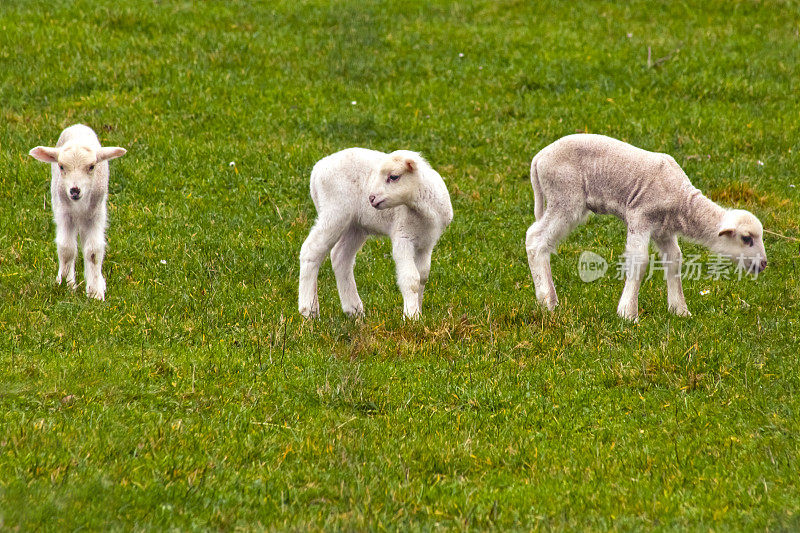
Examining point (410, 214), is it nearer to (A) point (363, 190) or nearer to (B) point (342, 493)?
(A) point (363, 190)

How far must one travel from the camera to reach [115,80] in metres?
15.9

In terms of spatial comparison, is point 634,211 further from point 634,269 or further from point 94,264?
point 94,264

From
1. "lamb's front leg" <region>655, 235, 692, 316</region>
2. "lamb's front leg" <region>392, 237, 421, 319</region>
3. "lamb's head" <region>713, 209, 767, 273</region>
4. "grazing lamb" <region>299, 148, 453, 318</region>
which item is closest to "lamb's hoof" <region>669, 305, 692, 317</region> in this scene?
"lamb's front leg" <region>655, 235, 692, 316</region>

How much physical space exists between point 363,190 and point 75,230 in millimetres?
2968

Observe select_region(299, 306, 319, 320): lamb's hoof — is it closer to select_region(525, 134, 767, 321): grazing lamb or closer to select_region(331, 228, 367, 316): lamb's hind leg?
select_region(331, 228, 367, 316): lamb's hind leg

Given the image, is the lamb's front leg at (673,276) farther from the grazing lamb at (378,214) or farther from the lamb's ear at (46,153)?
the lamb's ear at (46,153)

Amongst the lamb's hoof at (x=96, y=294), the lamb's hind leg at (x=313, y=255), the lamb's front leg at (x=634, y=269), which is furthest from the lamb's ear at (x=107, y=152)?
the lamb's front leg at (x=634, y=269)

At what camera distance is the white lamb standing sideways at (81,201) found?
9.10m

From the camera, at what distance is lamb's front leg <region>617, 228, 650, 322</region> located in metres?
8.75

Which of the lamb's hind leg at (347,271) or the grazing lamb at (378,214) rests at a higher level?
the grazing lamb at (378,214)

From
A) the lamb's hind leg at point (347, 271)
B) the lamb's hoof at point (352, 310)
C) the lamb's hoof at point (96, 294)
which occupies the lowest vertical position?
the lamb's hoof at point (96, 294)

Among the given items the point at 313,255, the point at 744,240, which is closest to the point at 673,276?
the point at 744,240

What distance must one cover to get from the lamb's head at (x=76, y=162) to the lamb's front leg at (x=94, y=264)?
0.43m

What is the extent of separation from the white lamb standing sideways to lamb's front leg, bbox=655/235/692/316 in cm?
522
